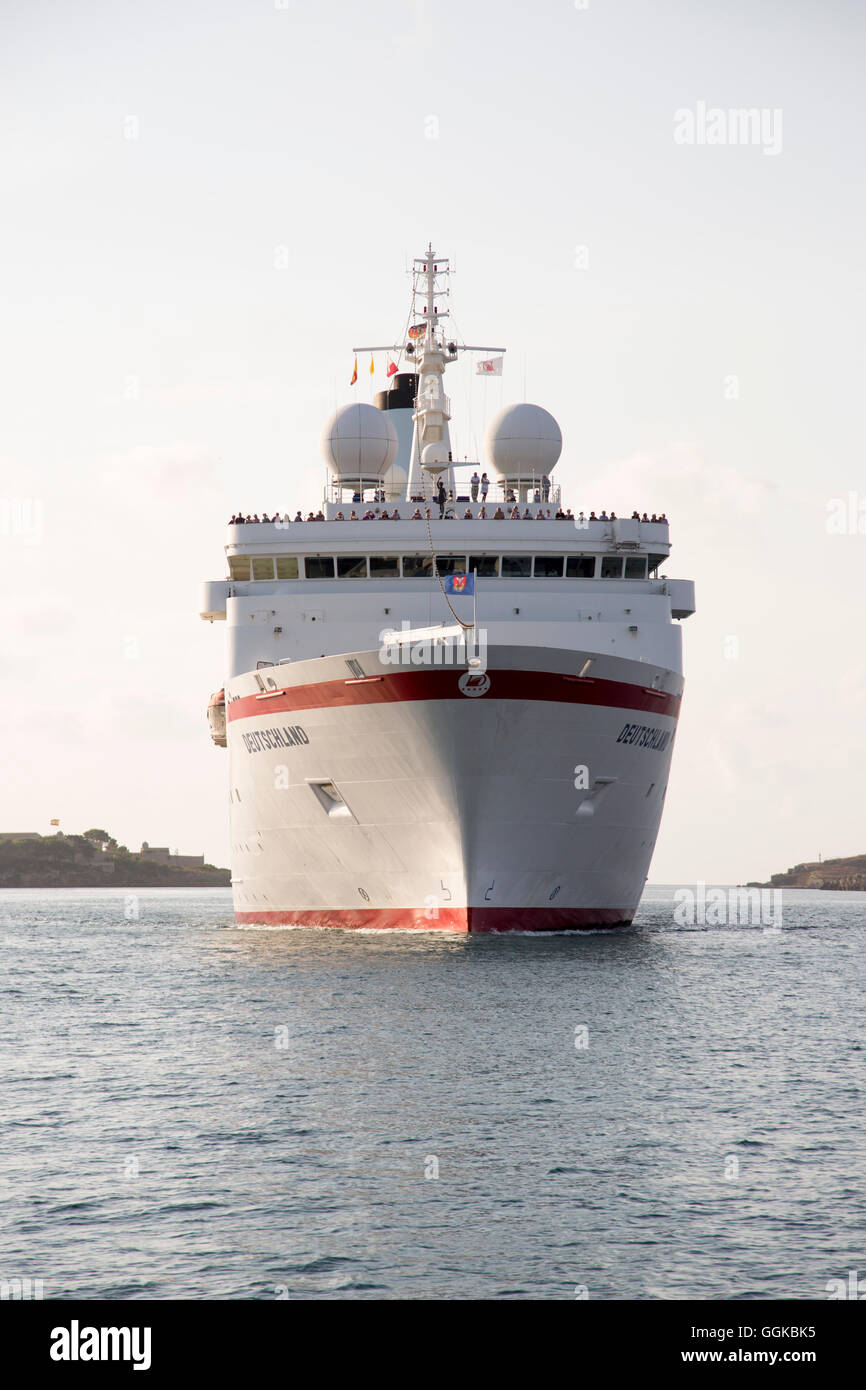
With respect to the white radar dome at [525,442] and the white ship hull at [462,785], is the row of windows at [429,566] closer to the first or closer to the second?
the white ship hull at [462,785]

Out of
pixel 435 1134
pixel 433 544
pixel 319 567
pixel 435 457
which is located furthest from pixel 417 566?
pixel 435 1134

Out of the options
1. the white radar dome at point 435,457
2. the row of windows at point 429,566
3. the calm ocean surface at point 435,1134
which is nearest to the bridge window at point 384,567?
the row of windows at point 429,566

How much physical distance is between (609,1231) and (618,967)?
64.3 ft

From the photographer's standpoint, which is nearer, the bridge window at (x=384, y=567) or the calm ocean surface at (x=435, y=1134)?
the calm ocean surface at (x=435, y=1134)

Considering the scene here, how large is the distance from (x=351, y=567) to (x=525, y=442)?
10.7 meters

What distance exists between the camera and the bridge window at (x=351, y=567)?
139ft

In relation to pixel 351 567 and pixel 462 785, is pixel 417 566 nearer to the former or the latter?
pixel 351 567

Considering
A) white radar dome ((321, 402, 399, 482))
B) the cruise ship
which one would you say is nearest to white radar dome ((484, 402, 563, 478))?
the cruise ship

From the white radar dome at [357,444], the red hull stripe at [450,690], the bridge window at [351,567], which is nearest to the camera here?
the red hull stripe at [450,690]

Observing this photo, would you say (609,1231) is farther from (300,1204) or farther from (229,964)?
(229,964)

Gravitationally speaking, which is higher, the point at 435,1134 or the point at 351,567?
the point at 351,567

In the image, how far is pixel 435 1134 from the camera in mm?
16297
